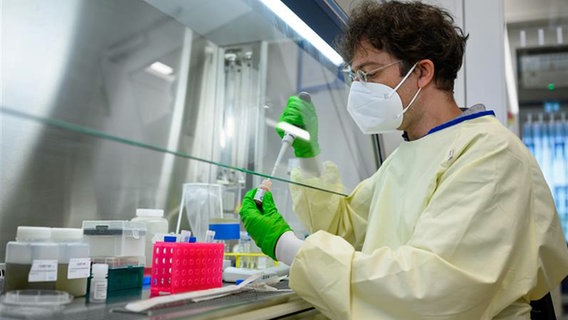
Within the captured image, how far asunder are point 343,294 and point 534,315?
63cm

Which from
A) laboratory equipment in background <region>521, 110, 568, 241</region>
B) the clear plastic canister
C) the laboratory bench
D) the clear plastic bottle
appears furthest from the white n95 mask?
laboratory equipment in background <region>521, 110, 568, 241</region>

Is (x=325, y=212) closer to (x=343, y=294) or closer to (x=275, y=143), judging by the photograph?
(x=275, y=143)

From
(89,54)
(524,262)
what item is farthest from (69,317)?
(89,54)

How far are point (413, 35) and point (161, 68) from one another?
3.55ft

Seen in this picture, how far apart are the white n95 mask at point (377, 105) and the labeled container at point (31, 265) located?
0.87 m

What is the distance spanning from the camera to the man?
1.04 metres

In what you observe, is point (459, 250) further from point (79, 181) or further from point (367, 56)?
point (79, 181)

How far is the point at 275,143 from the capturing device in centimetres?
168

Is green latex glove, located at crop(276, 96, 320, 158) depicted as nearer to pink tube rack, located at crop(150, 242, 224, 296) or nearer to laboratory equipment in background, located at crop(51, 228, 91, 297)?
pink tube rack, located at crop(150, 242, 224, 296)

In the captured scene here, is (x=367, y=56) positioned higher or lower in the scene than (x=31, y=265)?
higher

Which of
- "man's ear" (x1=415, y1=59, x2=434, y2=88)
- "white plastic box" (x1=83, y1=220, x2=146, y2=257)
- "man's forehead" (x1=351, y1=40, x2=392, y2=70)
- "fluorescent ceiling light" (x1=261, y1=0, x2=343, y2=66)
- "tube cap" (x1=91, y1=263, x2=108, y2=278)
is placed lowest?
"tube cap" (x1=91, y1=263, x2=108, y2=278)

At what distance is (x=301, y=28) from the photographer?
170cm

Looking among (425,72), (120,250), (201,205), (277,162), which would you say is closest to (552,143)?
(425,72)

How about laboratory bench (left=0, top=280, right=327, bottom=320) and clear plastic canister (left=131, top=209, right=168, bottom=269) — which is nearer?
laboratory bench (left=0, top=280, right=327, bottom=320)
